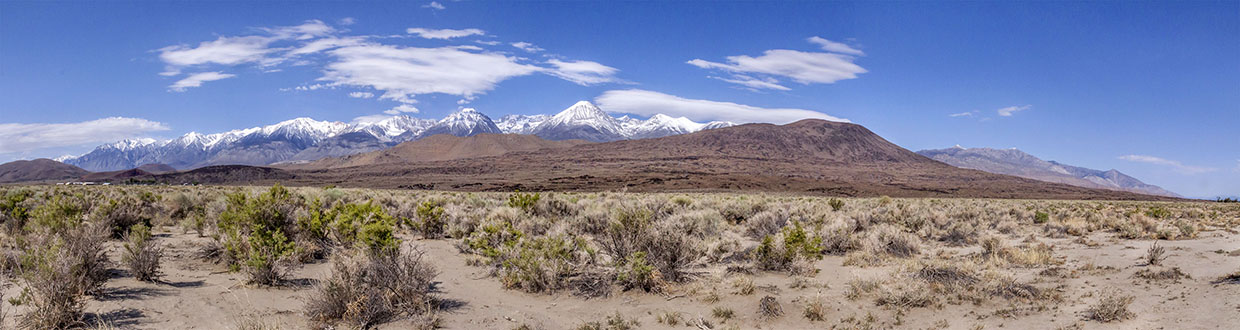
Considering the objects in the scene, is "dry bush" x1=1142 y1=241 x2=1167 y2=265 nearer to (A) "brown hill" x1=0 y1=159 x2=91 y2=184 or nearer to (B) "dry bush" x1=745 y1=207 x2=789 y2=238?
(B) "dry bush" x1=745 y1=207 x2=789 y2=238

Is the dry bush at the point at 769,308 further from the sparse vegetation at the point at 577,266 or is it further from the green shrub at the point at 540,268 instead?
the green shrub at the point at 540,268

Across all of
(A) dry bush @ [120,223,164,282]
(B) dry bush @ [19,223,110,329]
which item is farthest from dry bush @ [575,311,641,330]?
(A) dry bush @ [120,223,164,282]

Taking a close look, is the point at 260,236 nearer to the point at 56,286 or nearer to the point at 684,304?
the point at 56,286

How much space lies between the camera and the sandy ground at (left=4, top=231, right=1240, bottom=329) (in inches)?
245

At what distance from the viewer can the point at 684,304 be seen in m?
7.52

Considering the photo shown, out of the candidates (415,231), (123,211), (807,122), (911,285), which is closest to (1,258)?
(123,211)

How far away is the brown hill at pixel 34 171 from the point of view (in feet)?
561

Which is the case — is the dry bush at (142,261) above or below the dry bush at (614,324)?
above

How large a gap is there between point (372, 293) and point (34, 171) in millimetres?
258409

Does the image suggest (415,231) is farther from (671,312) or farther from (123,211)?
(671,312)

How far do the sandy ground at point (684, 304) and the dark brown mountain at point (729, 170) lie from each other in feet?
171

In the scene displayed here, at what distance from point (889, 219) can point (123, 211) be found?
19.1 metres

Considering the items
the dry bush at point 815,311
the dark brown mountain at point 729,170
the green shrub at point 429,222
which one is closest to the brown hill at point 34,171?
the dark brown mountain at point 729,170

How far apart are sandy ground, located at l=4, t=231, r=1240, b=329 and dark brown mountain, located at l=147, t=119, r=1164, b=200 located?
5226 centimetres
